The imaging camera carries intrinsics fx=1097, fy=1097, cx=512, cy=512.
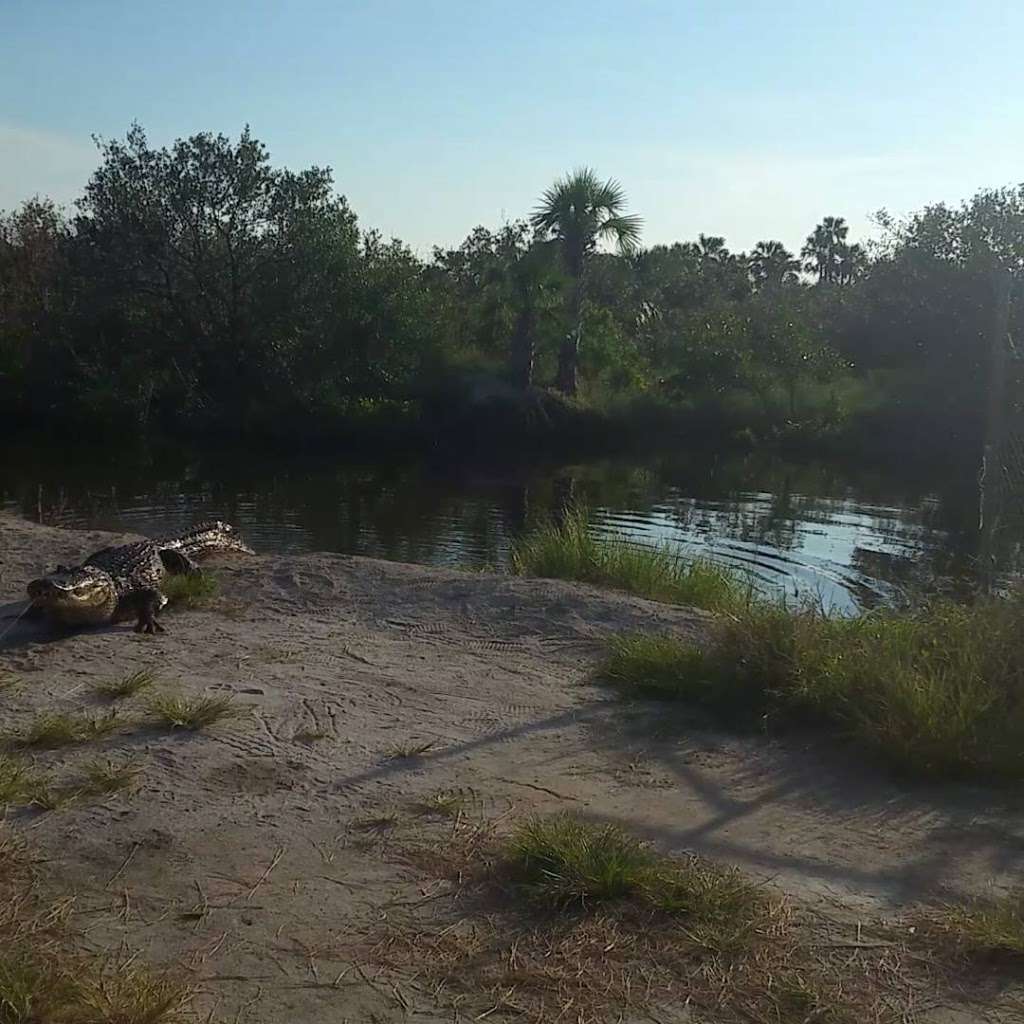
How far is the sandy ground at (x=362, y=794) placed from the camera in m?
3.45

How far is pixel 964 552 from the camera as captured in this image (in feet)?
54.8

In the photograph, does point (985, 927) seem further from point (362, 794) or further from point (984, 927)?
point (362, 794)

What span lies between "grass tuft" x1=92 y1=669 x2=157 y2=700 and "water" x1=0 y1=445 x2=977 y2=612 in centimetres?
643

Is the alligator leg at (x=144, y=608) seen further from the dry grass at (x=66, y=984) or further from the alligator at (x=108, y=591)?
the dry grass at (x=66, y=984)

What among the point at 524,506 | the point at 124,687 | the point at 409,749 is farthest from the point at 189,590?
the point at 524,506

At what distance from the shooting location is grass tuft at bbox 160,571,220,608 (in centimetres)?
819

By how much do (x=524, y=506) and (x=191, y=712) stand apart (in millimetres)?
15873

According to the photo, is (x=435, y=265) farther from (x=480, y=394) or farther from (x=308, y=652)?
(x=308, y=652)

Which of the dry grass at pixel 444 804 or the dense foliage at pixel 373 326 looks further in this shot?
the dense foliage at pixel 373 326

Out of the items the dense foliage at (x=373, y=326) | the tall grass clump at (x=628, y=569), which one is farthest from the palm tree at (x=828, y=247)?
the tall grass clump at (x=628, y=569)

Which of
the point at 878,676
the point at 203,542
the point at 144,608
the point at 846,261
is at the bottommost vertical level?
the point at 144,608

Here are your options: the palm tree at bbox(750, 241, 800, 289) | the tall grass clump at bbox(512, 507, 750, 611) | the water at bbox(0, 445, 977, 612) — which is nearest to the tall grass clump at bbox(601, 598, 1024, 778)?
the tall grass clump at bbox(512, 507, 750, 611)

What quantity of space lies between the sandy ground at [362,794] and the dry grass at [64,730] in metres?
0.13

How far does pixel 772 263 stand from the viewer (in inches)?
2665
